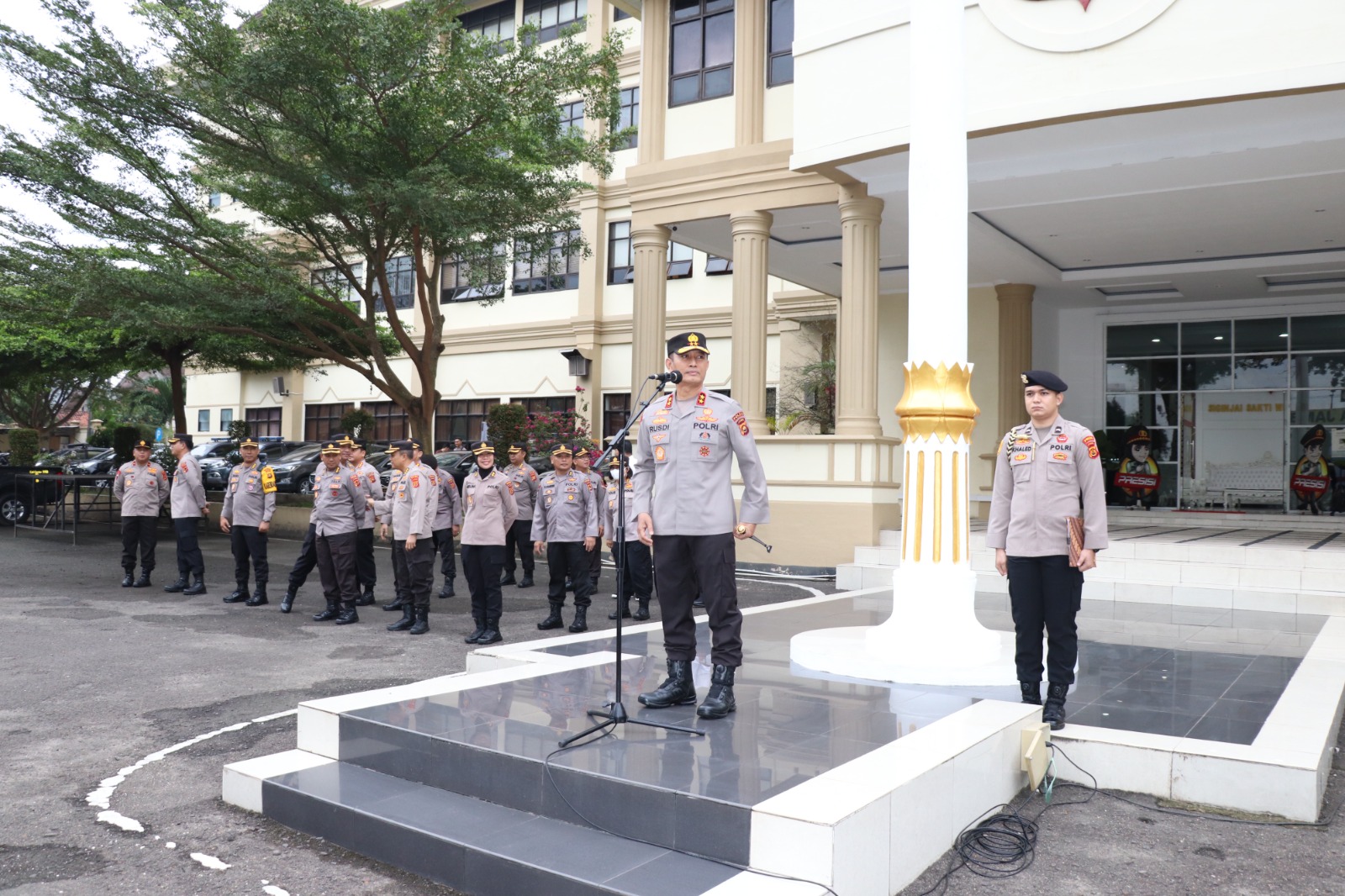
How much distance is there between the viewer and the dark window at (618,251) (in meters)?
27.5

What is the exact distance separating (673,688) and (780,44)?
44.3 ft

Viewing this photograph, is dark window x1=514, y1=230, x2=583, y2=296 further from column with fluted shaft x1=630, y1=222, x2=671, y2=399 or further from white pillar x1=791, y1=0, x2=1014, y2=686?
white pillar x1=791, y1=0, x2=1014, y2=686

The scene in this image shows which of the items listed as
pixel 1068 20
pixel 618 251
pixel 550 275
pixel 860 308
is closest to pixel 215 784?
pixel 1068 20

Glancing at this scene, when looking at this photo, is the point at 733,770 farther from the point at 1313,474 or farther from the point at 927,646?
the point at 1313,474

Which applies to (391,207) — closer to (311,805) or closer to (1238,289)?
(311,805)

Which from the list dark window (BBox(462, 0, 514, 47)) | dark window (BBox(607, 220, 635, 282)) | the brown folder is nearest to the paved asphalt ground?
the brown folder

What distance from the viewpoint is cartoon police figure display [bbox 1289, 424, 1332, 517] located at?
17656mm

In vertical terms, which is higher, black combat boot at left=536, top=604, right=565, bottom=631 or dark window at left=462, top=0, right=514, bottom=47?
dark window at left=462, top=0, right=514, bottom=47

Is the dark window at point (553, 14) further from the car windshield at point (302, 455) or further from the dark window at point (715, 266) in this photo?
the car windshield at point (302, 455)

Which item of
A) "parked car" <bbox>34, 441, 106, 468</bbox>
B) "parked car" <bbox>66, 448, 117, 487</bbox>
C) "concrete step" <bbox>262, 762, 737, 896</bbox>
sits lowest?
"concrete step" <bbox>262, 762, 737, 896</bbox>

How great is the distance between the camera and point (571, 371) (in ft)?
89.9

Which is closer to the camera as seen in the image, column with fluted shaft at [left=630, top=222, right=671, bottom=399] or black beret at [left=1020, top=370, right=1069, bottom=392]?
black beret at [left=1020, top=370, right=1069, bottom=392]

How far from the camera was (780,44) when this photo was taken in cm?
1644

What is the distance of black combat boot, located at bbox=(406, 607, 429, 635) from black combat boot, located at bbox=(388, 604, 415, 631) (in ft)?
0.36
